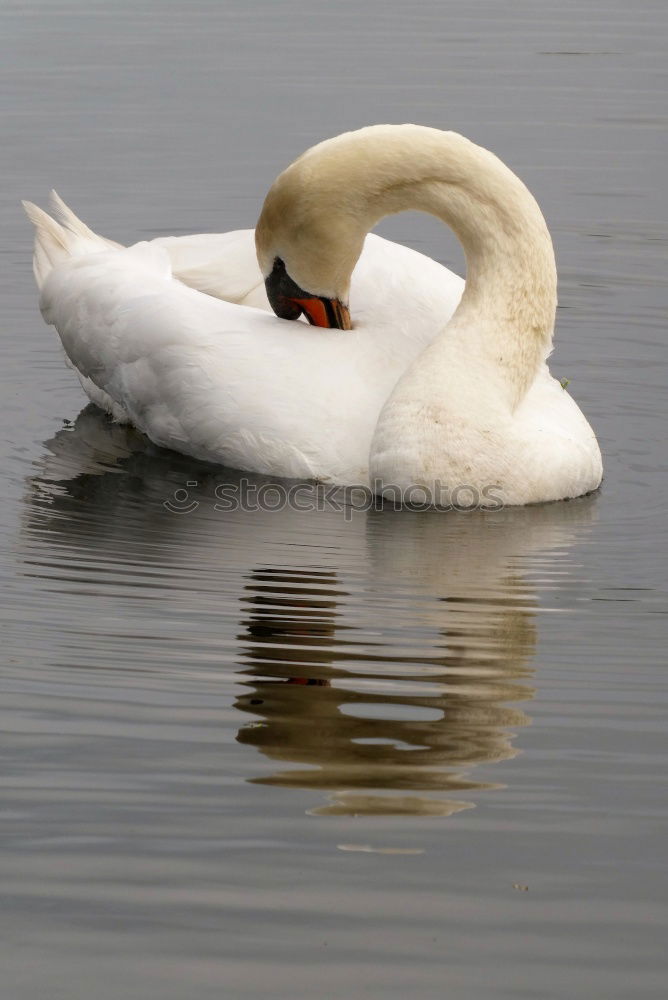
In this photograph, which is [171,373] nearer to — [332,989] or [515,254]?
[515,254]

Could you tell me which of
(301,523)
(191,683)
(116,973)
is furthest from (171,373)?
(116,973)

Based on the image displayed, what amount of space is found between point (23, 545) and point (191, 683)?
168cm

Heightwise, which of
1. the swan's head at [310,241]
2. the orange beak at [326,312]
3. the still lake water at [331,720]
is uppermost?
the swan's head at [310,241]

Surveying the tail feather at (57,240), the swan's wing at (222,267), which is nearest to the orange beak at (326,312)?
the swan's wing at (222,267)

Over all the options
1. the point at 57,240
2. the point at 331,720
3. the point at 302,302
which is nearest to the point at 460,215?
the point at 302,302

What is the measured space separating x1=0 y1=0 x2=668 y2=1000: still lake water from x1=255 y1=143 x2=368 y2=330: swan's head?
821mm

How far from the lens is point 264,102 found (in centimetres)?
1523

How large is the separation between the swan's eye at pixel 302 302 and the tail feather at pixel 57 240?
1.65 meters

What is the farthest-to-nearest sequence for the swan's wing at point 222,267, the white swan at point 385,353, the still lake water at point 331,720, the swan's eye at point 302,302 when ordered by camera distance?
1. the swan's wing at point 222,267
2. the swan's eye at point 302,302
3. the white swan at point 385,353
4. the still lake water at point 331,720

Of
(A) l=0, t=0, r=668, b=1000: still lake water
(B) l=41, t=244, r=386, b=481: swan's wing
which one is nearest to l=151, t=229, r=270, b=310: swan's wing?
(B) l=41, t=244, r=386, b=481: swan's wing

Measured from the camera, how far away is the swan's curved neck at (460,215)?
294 inches

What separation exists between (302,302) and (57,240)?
6.37 ft

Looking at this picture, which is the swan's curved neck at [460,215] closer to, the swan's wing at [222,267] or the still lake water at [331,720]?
the still lake water at [331,720]

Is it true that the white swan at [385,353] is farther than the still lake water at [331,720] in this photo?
Yes
